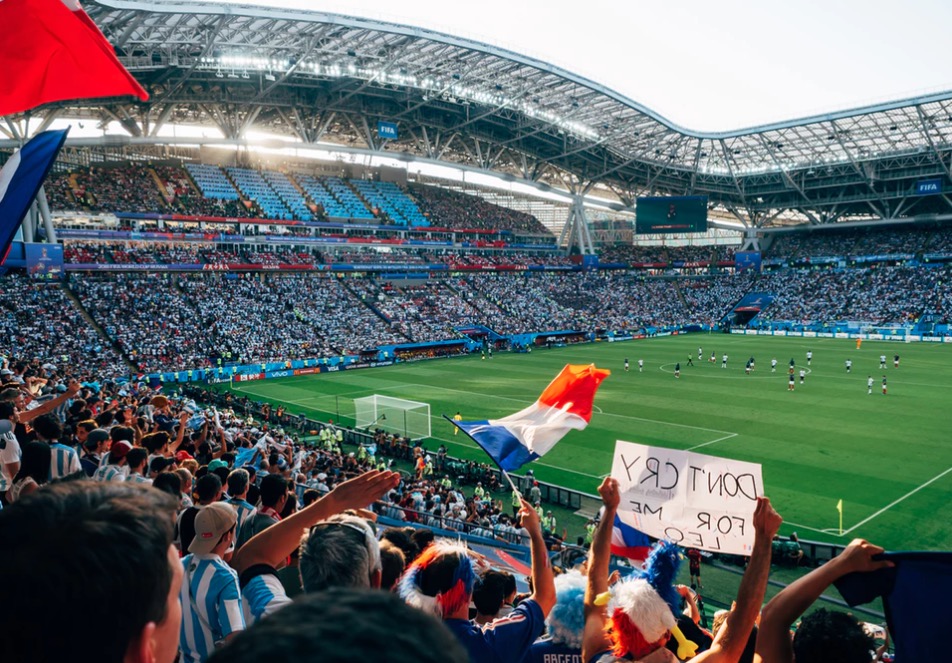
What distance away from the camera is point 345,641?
1.09 m

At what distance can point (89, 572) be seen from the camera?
5.04 ft

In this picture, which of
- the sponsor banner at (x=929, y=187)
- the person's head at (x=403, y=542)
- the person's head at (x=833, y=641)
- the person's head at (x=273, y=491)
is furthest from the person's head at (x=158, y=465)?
the sponsor banner at (x=929, y=187)

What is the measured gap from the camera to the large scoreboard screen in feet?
241

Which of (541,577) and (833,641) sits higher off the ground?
(833,641)

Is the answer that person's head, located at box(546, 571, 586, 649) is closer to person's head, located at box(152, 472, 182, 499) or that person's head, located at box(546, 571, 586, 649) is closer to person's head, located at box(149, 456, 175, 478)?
person's head, located at box(152, 472, 182, 499)

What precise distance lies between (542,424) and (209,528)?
20.6ft

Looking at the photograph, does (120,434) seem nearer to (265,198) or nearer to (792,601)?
(792,601)

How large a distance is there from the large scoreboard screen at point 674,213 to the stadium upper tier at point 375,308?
33.7 feet

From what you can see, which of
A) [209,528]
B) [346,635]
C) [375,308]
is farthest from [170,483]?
[375,308]

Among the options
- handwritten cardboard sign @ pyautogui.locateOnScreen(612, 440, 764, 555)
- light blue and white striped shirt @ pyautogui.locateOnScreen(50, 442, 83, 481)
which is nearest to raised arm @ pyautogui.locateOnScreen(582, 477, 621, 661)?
handwritten cardboard sign @ pyautogui.locateOnScreen(612, 440, 764, 555)

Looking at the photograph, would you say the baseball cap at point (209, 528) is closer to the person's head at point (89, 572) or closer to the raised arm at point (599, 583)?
the person's head at point (89, 572)

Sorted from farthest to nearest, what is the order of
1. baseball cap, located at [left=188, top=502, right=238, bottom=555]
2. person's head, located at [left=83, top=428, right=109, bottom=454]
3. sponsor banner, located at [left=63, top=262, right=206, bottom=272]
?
sponsor banner, located at [left=63, top=262, right=206, bottom=272]
person's head, located at [left=83, top=428, right=109, bottom=454]
baseball cap, located at [left=188, top=502, right=238, bottom=555]

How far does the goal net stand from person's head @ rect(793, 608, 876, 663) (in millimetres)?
25524

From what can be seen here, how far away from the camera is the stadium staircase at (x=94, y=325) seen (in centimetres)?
4228
